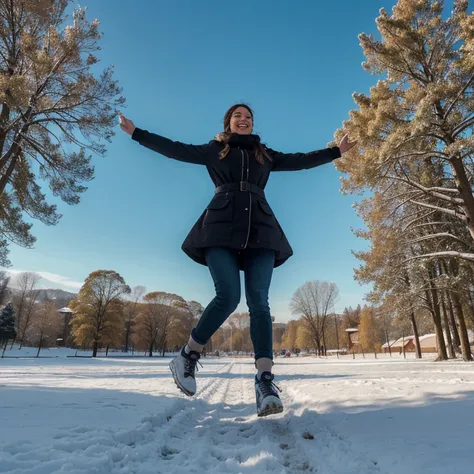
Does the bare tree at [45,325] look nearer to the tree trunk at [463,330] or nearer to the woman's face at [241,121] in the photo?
the tree trunk at [463,330]

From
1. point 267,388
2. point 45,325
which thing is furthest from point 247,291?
point 45,325

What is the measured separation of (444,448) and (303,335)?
6670 centimetres

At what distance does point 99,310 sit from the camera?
130 ft

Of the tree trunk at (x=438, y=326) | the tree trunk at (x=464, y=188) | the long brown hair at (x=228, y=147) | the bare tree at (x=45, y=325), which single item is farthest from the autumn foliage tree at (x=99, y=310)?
the long brown hair at (x=228, y=147)

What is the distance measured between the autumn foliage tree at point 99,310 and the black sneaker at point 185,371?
40.0 meters

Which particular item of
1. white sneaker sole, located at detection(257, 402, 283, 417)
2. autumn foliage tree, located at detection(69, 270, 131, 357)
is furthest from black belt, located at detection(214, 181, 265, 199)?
autumn foliage tree, located at detection(69, 270, 131, 357)

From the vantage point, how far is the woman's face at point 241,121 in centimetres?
330

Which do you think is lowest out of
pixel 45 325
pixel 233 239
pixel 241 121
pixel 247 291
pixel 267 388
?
pixel 267 388

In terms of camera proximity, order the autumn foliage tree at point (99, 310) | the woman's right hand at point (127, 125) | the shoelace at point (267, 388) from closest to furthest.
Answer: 1. the shoelace at point (267, 388)
2. the woman's right hand at point (127, 125)
3. the autumn foliage tree at point (99, 310)

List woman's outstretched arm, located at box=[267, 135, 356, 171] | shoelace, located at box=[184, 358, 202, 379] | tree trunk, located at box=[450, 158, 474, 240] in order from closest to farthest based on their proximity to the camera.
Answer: shoelace, located at box=[184, 358, 202, 379] < woman's outstretched arm, located at box=[267, 135, 356, 171] < tree trunk, located at box=[450, 158, 474, 240]

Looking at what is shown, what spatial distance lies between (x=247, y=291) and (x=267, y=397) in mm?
857

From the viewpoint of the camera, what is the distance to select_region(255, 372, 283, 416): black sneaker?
236 cm

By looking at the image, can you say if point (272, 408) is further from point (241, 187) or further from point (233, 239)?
point (241, 187)

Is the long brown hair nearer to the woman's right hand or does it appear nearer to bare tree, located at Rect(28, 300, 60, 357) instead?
the woman's right hand
